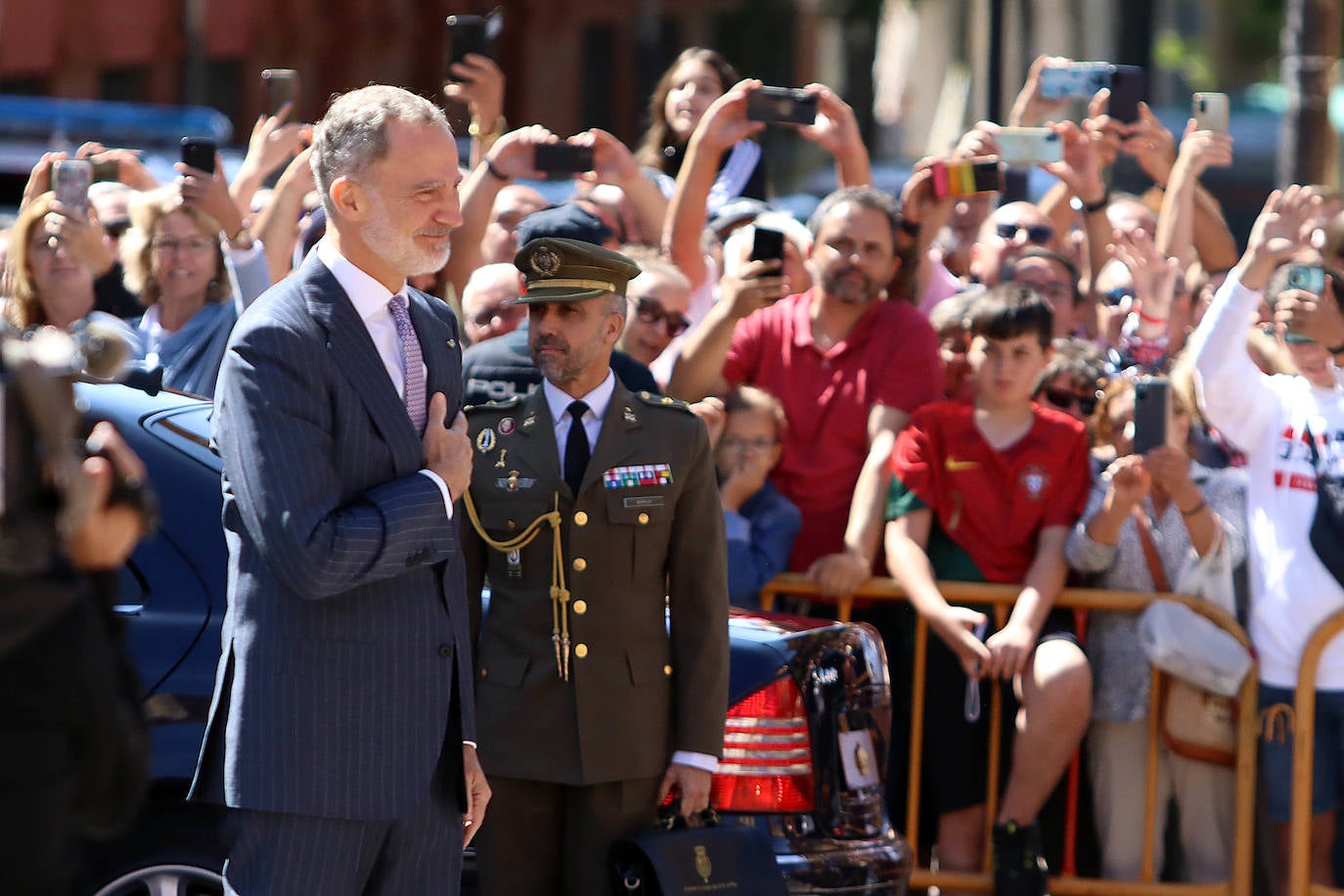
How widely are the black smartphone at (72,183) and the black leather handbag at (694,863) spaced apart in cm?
297

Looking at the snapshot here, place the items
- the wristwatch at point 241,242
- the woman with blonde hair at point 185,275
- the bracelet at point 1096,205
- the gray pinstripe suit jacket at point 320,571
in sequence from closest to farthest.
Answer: the gray pinstripe suit jacket at point 320,571
the woman with blonde hair at point 185,275
the wristwatch at point 241,242
the bracelet at point 1096,205

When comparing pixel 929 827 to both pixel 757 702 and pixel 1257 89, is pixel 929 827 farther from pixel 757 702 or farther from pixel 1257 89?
pixel 1257 89

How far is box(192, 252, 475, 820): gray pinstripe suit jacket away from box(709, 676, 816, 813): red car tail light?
120cm

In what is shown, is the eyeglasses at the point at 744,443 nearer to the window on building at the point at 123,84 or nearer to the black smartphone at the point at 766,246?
the black smartphone at the point at 766,246

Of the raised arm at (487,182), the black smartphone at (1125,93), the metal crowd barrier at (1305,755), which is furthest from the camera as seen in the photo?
the black smartphone at (1125,93)

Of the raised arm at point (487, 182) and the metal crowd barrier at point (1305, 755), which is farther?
the raised arm at point (487, 182)

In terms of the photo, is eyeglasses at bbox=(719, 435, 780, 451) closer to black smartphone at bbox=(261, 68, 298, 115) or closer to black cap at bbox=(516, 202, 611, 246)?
black cap at bbox=(516, 202, 611, 246)

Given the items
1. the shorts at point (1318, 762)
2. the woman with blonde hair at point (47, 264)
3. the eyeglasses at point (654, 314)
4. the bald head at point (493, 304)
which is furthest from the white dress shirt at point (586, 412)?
the shorts at point (1318, 762)

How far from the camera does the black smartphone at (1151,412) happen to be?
19.3 ft

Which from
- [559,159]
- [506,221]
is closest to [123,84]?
[506,221]

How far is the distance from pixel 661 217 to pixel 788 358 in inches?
46.6

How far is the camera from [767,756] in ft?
15.2

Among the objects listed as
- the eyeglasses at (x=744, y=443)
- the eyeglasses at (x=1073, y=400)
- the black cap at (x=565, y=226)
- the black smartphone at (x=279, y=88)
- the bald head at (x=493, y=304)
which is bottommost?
the eyeglasses at (x=744, y=443)

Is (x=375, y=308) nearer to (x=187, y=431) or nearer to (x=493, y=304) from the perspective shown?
(x=187, y=431)
